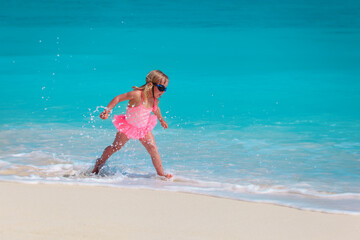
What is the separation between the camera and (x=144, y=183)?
4.16 metres

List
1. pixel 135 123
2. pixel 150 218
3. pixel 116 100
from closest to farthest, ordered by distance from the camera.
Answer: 1. pixel 150 218
2. pixel 116 100
3. pixel 135 123

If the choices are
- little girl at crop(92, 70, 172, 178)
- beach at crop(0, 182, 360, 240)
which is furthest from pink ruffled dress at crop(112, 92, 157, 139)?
beach at crop(0, 182, 360, 240)

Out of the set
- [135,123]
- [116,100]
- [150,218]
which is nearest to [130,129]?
[135,123]

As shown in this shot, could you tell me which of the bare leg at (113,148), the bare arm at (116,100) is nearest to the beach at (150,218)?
the bare arm at (116,100)

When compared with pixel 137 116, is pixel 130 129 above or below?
below

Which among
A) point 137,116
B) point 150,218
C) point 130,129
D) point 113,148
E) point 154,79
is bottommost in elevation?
point 150,218

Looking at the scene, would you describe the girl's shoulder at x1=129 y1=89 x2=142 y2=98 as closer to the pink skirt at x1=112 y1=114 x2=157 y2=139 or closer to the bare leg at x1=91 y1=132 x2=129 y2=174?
the pink skirt at x1=112 y1=114 x2=157 y2=139

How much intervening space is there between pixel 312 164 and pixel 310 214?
5.94ft

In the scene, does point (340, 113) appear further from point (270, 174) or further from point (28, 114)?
point (28, 114)

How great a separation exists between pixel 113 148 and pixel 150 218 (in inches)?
56.5

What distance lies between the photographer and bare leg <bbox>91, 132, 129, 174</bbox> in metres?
4.34

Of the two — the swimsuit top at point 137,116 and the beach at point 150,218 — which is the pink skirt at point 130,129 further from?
the beach at point 150,218

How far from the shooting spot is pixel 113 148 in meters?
4.38

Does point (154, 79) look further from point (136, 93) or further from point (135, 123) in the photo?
point (135, 123)
